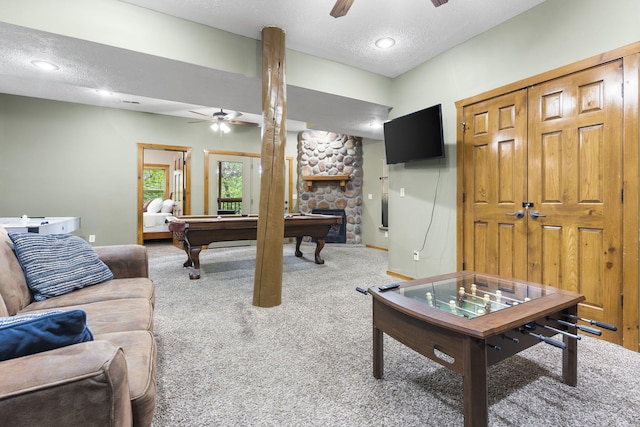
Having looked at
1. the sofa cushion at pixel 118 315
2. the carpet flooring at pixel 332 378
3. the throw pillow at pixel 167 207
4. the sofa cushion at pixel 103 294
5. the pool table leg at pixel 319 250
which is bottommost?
the carpet flooring at pixel 332 378

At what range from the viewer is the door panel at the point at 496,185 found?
265 cm

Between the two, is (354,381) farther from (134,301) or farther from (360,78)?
(360,78)

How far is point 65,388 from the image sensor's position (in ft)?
2.12

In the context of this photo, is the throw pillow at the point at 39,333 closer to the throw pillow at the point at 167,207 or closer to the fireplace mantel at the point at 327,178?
the fireplace mantel at the point at 327,178

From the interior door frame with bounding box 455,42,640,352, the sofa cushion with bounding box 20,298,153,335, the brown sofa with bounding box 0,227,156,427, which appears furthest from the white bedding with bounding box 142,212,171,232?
the interior door frame with bounding box 455,42,640,352

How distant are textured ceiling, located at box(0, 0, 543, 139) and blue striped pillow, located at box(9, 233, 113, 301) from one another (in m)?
1.64

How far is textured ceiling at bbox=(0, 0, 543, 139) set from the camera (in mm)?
2529

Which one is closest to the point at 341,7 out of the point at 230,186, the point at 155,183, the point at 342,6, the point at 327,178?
the point at 342,6

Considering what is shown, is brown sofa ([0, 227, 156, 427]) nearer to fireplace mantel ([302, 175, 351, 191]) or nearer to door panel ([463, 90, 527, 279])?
door panel ([463, 90, 527, 279])

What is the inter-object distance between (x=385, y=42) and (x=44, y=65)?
3.29 meters

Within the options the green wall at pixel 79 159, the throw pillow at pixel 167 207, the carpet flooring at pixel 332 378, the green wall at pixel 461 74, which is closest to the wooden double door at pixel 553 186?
the green wall at pixel 461 74

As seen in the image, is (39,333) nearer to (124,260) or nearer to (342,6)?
(124,260)

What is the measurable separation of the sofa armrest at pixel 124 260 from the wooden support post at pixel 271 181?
0.97 meters

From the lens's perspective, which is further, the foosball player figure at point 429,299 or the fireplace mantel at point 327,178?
the fireplace mantel at point 327,178
